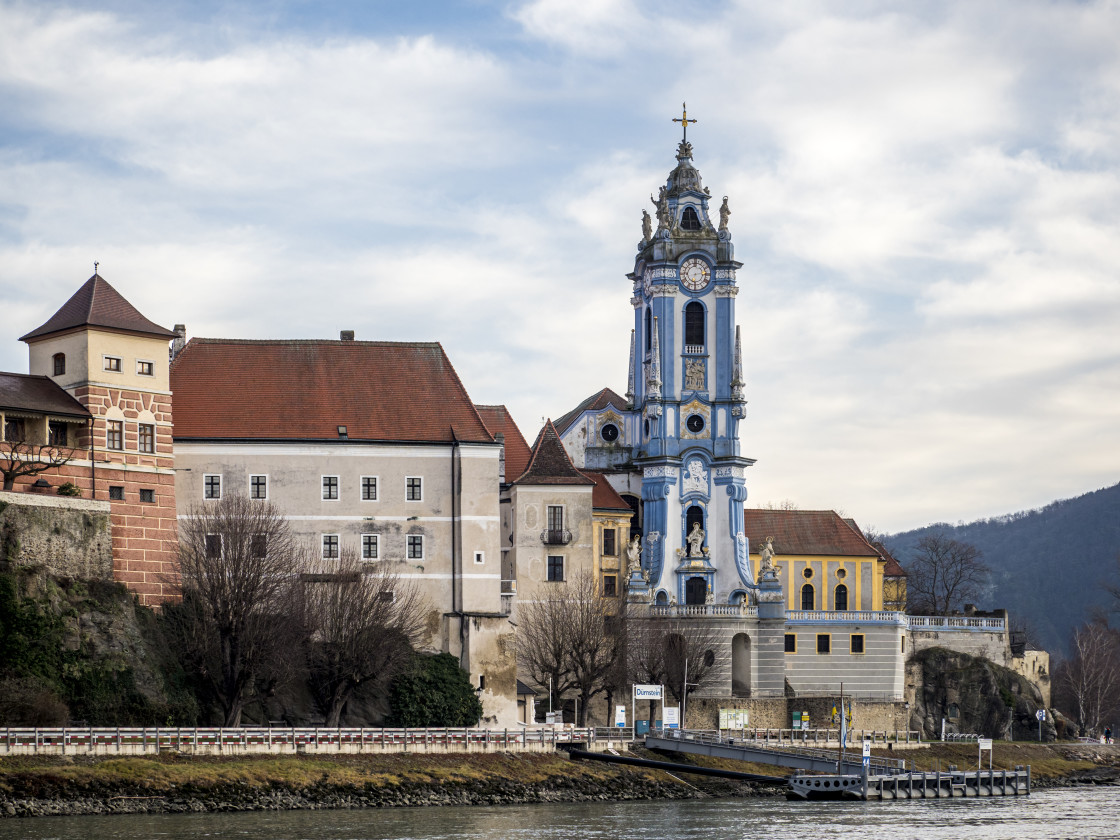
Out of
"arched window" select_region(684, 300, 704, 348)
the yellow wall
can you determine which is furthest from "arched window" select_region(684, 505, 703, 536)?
"arched window" select_region(684, 300, 704, 348)

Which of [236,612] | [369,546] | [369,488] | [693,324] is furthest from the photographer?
[693,324]

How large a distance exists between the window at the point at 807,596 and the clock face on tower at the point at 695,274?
18.0 metres

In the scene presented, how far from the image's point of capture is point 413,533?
83.5 metres

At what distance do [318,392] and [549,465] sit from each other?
42.3ft

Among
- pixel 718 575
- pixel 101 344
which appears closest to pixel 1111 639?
pixel 718 575

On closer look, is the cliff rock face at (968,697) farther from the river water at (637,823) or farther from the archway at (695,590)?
the river water at (637,823)

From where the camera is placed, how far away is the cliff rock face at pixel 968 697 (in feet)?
337

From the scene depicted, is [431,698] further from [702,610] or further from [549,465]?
[702,610]

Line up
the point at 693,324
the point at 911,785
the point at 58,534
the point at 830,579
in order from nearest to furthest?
the point at 58,534, the point at 911,785, the point at 693,324, the point at 830,579

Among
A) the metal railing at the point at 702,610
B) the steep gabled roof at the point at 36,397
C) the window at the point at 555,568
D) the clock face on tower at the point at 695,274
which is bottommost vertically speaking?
the metal railing at the point at 702,610

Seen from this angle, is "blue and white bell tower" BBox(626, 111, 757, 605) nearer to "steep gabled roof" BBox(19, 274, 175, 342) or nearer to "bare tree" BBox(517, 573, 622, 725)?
"bare tree" BBox(517, 573, 622, 725)

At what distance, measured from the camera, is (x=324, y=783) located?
219 ft

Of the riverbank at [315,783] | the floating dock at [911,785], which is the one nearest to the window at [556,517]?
the riverbank at [315,783]

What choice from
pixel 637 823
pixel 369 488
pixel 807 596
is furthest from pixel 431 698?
Answer: pixel 807 596
